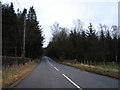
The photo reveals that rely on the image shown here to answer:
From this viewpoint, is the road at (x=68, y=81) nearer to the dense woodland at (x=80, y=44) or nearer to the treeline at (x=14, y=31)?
the treeline at (x=14, y=31)

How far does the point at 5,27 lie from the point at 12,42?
35.7 ft

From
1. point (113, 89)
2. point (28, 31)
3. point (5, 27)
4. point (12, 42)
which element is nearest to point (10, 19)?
point (5, 27)

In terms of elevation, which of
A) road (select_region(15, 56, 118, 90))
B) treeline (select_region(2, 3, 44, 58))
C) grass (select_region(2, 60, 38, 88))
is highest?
treeline (select_region(2, 3, 44, 58))

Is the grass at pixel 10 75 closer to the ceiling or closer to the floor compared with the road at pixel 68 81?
closer to the ceiling

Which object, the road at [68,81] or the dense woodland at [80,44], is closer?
the road at [68,81]

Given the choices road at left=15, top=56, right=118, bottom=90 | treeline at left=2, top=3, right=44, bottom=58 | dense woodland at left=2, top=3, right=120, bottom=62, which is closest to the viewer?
road at left=15, top=56, right=118, bottom=90

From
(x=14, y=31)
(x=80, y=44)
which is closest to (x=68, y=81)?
(x=14, y=31)

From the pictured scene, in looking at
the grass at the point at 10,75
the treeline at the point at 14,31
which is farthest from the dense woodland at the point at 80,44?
the grass at the point at 10,75

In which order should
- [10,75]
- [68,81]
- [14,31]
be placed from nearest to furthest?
1. [68,81]
2. [10,75]
3. [14,31]

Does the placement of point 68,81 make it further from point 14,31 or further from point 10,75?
point 14,31

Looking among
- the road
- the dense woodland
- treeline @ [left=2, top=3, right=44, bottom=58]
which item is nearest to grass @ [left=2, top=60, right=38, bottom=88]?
the road

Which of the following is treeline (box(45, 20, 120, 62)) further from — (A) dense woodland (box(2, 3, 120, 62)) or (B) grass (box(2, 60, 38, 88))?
(B) grass (box(2, 60, 38, 88))

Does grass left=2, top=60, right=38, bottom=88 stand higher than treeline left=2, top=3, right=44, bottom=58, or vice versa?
treeline left=2, top=3, right=44, bottom=58

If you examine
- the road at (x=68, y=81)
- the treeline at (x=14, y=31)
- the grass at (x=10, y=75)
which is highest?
the treeline at (x=14, y=31)
